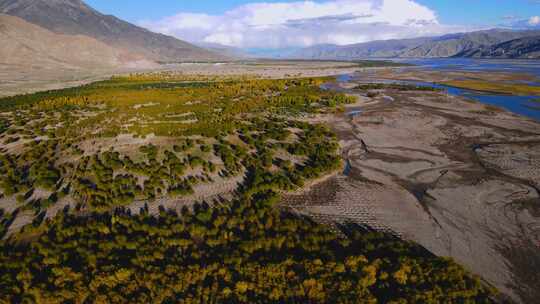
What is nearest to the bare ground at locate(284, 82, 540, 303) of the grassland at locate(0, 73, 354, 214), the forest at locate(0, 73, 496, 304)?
the forest at locate(0, 73, 496, 304)

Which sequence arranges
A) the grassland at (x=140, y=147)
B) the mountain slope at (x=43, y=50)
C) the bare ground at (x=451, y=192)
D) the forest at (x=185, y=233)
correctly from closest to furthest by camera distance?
the forest at (x=185, y=233) < the bare ground at (x=451, y=192) < the grassland at (x=140, y=147) < the mountain slope at (x=43, y=50)

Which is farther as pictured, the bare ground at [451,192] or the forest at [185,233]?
the bare ground at [451,192]

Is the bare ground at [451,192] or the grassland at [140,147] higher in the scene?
the grassland at [140,147]

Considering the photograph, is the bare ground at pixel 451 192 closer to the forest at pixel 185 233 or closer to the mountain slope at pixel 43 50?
the forest at pixel 185 233

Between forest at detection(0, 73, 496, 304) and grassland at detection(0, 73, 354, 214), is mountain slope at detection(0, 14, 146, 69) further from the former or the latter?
forest at detection(0, 73, 496, 304)

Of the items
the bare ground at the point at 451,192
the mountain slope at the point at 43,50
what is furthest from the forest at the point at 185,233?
the mountain slope at the point at 43,50

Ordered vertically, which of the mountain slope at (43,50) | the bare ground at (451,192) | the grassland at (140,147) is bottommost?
the bare ground at (451,192)

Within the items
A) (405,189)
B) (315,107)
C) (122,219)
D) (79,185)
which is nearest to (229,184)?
(122,219)

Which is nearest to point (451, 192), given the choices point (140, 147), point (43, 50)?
point (140, 147)

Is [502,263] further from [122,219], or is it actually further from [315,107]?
[315,107]
